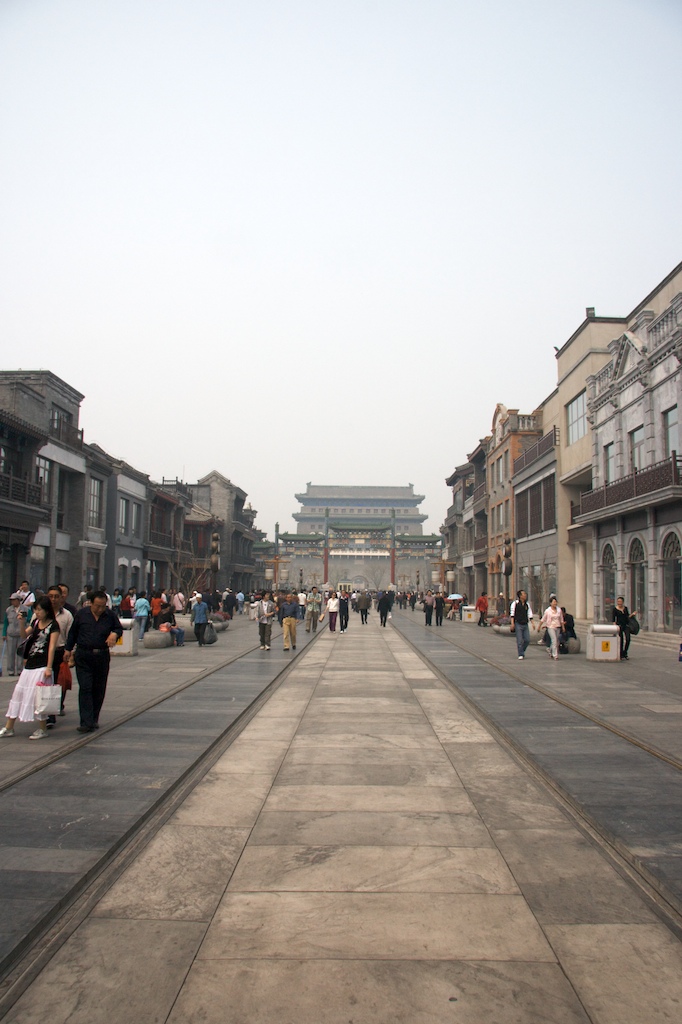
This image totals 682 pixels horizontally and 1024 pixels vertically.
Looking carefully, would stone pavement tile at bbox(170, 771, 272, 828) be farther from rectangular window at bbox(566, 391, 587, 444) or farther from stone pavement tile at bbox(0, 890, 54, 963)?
rectangular window at bbox(566, 391, 587, 444)

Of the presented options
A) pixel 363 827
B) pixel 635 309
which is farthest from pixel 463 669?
pixel 635 309

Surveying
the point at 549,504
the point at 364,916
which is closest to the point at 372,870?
the point at 364,916

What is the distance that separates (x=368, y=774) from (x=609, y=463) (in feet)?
90.7

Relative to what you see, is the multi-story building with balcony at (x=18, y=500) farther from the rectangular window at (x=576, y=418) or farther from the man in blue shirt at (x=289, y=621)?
the rectangular window at (x=576, y=418)

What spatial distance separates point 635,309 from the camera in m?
33.0

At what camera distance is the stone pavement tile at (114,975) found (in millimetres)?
3562

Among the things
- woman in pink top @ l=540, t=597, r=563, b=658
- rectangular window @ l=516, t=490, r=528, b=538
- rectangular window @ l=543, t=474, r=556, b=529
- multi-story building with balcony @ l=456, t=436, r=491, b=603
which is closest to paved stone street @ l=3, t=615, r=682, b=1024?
woman in pink top @ l=540, t=597, r=563, b=658

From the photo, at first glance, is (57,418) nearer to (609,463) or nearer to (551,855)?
(609,463)

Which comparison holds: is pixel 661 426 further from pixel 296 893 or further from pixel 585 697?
pixel 296 893

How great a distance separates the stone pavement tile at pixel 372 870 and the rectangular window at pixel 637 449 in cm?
2575

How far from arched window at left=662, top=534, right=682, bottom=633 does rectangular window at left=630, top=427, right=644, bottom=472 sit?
12.0 ft

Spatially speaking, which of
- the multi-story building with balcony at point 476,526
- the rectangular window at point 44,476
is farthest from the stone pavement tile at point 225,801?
the multi-story building with balcony at point 476,526

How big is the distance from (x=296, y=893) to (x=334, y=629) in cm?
2520

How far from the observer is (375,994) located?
3682 mm
